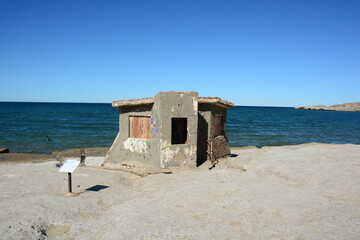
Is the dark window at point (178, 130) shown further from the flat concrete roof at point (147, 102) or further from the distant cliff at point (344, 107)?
the distant cliff at point (344, 107)

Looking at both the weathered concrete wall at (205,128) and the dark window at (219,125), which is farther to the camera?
the dark window at (219,125)

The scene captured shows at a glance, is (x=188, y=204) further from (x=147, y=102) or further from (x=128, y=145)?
(x=128, y=145)

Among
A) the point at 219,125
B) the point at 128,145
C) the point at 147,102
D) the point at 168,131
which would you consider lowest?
the point at 128,145

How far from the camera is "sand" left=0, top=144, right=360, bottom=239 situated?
5.81 metres

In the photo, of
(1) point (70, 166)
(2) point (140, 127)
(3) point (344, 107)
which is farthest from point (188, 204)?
(3) point (344, 107)

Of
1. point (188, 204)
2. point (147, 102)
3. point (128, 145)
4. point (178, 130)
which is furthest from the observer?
point (178, 130)

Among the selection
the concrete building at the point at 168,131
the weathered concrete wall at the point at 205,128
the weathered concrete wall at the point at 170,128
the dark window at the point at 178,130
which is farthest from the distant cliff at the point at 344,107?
the weathered concrete wall at the point at 170,128

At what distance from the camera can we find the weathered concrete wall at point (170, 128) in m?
11.5

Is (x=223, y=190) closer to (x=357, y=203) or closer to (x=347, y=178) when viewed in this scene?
(x=357, y=203)

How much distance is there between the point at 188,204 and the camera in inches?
303

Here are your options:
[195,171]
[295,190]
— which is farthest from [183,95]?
[295,190]

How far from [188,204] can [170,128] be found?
444cm

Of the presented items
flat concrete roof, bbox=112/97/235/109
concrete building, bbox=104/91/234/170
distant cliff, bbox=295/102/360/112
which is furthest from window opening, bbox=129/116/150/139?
distant cliff, bbox=295/102/360/112

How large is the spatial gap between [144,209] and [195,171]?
475 centimetres
